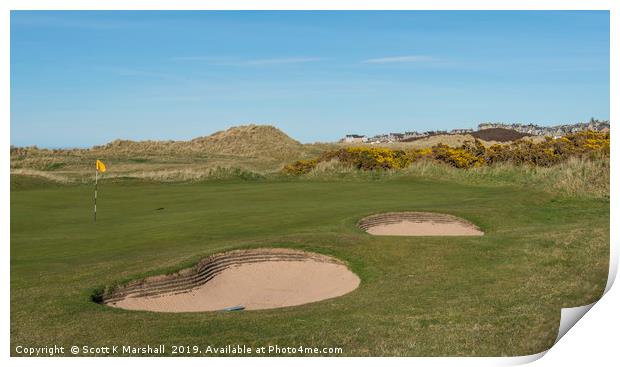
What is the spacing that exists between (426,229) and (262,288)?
306 inches

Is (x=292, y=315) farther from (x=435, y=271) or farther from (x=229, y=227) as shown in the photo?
(x=229, y=227)

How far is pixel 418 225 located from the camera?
1981 cm

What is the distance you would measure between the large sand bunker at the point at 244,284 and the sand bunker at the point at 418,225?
15.9ft

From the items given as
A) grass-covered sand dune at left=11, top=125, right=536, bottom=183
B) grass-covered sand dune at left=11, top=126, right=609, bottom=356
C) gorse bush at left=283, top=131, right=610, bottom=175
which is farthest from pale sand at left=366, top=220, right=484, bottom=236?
grass-covered sand dune at left=11, top=125, right=536, bottom=183

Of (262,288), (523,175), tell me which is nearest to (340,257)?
(262,288)

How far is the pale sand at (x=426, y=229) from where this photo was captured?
19.1 meters

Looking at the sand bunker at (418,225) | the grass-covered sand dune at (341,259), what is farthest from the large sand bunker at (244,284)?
the sand bunker at (418,225)

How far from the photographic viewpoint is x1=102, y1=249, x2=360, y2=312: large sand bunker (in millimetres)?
12000

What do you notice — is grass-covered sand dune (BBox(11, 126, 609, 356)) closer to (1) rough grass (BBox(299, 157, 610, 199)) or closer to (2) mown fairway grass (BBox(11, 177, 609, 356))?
(2) mown fairway grass (BBox(11, 177, 609, 356))

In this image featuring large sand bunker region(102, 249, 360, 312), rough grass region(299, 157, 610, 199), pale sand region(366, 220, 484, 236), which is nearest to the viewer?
large sand bunker region(102, 249, 360, 312)

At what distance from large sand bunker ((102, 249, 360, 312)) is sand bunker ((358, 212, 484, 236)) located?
4.84 meters

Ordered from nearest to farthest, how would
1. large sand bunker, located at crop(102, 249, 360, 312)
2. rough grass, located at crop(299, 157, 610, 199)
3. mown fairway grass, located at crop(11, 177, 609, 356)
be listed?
mown fairway grass, located at crop(11, 177, 609, 356)
large sand bunker, located at crop(102, 249, 360, 312)
rough grass, located at crop(299, 157, 610, 199)

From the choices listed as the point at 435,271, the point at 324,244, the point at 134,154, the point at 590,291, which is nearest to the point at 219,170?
the point at 324,244

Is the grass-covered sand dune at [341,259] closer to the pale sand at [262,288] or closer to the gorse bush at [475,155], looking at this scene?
the pale sand at [262,288]
